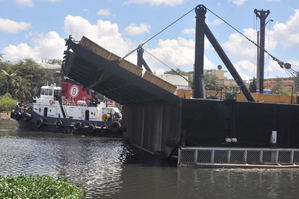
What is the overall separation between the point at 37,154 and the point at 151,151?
25.8 feet

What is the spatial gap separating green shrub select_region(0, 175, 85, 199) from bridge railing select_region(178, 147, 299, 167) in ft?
33.4

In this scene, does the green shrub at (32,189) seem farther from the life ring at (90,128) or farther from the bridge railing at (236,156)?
the life ring at (90,128)

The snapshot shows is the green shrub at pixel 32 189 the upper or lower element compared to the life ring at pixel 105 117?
lower

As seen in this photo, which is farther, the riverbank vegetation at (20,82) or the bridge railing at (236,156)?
the riverbank vegetation at (20,82)

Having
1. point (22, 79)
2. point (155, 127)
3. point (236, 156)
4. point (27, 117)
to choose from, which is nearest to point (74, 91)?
point (27, 117)

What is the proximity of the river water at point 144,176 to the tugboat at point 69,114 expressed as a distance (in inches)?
510

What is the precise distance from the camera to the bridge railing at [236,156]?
19.3 m

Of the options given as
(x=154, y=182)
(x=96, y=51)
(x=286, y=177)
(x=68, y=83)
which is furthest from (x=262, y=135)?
(x=68, y=83)

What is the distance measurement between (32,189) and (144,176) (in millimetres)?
8462

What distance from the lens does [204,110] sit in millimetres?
19953

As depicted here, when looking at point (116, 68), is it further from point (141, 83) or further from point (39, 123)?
point (39, 123)

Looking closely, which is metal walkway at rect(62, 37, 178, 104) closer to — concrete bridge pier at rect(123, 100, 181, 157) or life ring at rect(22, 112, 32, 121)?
concrete bridge pier at rect(123, 100, 181, 157)

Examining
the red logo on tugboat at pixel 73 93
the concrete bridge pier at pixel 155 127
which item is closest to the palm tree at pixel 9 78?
the red logo on tugboat at pixel 73 93

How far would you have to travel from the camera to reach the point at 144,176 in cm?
1691
